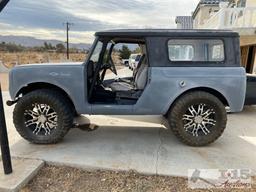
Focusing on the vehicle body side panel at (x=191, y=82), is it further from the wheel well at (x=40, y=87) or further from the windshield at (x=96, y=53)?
the wheel well at (x=40, y=87)

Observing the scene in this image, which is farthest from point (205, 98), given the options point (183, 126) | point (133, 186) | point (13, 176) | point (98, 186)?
point (13, 176)

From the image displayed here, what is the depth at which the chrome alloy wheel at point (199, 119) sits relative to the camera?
14.8ft

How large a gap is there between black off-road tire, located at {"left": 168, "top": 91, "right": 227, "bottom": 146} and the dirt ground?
3.65 ft

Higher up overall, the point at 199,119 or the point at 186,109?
the point at 186,109

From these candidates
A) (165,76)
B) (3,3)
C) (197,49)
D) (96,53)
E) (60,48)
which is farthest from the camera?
(60,48)

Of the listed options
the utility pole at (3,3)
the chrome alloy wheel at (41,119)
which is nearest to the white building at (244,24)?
the chrome alloy wheel at (41,119)

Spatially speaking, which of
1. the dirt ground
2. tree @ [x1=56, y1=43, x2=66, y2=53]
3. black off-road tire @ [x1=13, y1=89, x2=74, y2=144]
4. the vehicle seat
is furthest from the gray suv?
tree @ [x1=56, y1=43, x2=66, y2=53]

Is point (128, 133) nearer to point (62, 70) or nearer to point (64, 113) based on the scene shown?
point (64, 113)

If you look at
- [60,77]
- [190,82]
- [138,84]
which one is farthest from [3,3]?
[190,82]

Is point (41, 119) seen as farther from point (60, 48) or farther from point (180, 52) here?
point (60, 48)

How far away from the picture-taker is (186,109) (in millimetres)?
4457

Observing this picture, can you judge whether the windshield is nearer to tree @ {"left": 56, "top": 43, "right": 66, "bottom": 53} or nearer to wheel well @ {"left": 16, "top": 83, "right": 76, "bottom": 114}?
wheel well @ {"left": 16, "top": 83, "right": 76, "bottom": 114}

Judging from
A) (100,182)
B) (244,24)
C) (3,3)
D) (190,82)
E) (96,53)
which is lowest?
(100,182)

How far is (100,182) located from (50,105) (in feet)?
5.41
